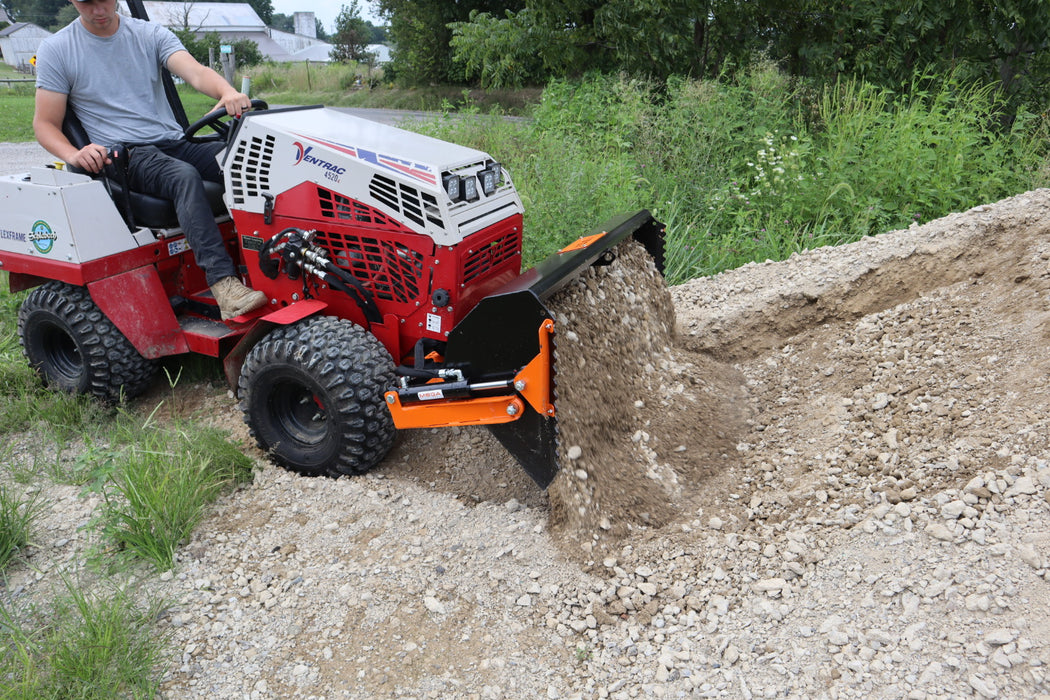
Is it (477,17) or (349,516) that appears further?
(477,17)

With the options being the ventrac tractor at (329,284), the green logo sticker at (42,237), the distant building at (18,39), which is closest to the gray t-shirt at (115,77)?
the ventrac tractor at (329,284)

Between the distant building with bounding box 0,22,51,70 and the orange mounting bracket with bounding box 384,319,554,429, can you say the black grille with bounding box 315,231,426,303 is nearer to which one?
the orange mounting bracket with bounding box 384,319,554,429

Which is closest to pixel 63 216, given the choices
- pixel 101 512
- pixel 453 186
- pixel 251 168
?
pixel 251 168

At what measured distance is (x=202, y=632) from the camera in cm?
263

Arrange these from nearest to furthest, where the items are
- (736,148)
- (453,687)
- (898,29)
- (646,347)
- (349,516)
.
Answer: (453,687), (349,516), (646,347), (736,148), (898,29)

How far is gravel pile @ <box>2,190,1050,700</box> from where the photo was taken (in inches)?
93.4

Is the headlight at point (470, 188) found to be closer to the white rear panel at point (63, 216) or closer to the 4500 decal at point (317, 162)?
the 4500 decal at point (317, 162)

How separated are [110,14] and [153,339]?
154 cm

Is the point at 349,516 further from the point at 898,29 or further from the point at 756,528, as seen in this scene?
the point at 898,29

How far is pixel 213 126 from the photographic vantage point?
4055 mm

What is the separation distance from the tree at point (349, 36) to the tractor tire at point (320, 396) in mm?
29254

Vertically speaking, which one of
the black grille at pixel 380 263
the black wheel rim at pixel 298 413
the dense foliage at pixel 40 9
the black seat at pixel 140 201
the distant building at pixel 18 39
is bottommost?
the black wheel rim at pixel 298 413

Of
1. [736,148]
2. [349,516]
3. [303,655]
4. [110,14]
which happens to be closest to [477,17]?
[736,148]

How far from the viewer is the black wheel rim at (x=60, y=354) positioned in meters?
4.15
